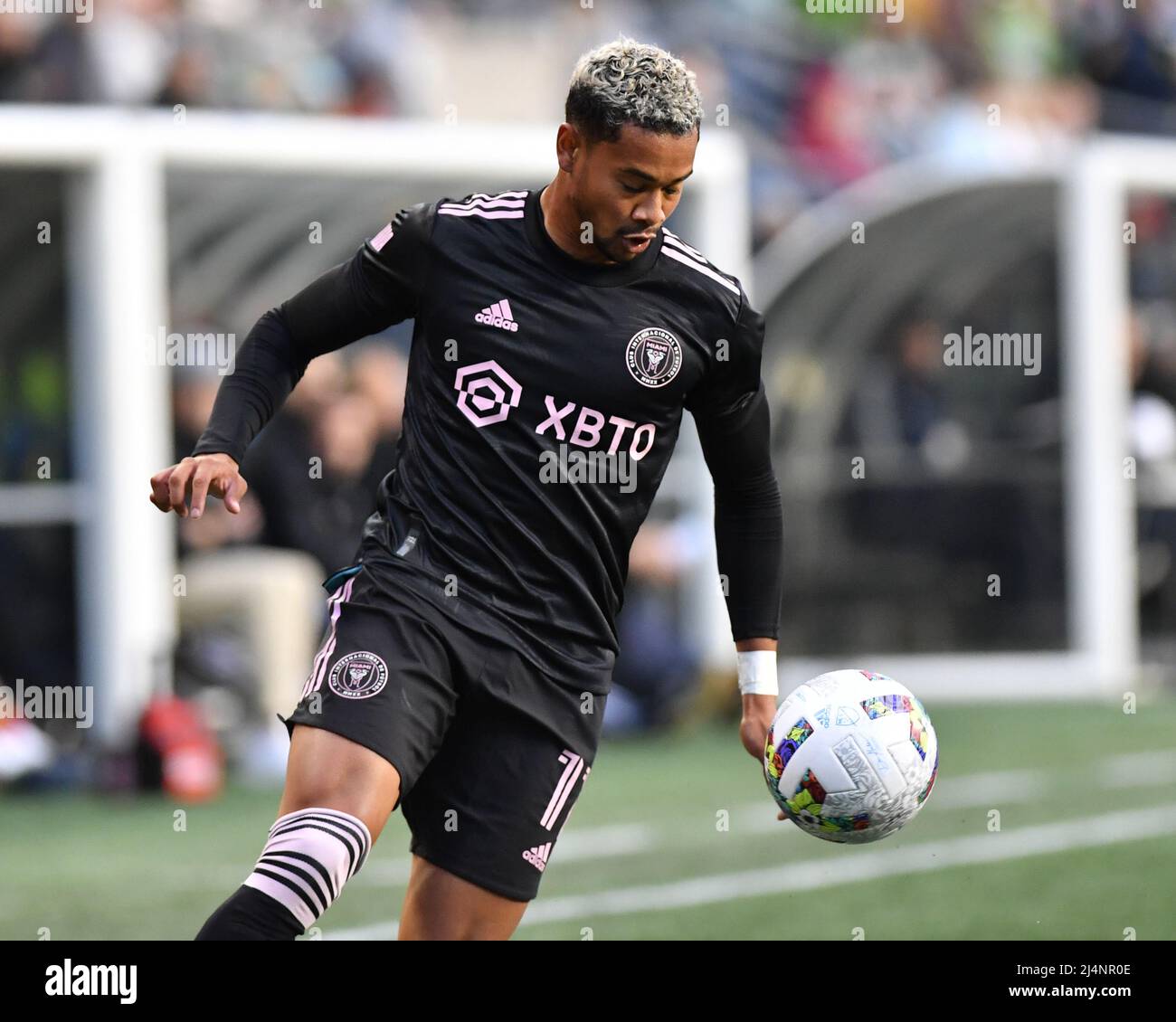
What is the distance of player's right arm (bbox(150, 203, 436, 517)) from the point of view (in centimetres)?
451

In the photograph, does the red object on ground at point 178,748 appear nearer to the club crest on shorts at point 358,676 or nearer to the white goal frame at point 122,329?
the white goal frame at point 122,329

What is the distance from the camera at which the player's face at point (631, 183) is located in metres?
4.19

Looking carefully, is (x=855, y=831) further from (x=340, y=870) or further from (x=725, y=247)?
(x=725, y=247)

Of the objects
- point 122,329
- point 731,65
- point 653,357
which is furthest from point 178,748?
point 731,65

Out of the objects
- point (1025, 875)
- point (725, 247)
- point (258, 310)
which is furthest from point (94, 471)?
point (1025, 875)

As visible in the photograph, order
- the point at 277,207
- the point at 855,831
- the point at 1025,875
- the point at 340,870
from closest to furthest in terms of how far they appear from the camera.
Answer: the point at 340,870 → the point at 855,831 → the point at 1025,875 → the point at 277,207

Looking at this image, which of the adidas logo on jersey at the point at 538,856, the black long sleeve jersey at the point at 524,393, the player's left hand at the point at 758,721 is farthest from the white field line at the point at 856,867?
the black long sleeve jersey at the point at 524,393

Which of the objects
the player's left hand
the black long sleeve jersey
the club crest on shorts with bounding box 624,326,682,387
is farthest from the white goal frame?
the club crest on shorts with bounding box 624,326,682,387

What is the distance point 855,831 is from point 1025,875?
3.61m

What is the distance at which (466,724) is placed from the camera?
437 cm

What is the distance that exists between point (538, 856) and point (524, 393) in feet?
3.26

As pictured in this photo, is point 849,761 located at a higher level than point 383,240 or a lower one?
lower

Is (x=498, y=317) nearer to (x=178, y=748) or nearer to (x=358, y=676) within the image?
(x=358, y=676)

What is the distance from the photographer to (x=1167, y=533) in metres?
15.3
